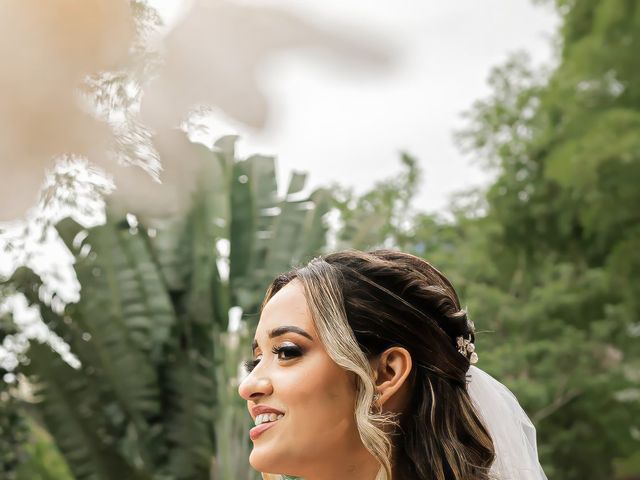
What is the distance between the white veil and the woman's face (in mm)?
374

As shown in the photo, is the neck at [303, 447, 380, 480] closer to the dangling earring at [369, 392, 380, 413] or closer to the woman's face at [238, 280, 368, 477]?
the woman's face at [238, 280, 368, 477]

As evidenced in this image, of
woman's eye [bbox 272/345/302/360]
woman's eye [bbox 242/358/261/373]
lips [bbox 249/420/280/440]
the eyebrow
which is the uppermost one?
woman's eye [bbox 242/358/261/373]

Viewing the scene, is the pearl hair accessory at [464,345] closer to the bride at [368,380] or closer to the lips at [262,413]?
the bride at [368,380]

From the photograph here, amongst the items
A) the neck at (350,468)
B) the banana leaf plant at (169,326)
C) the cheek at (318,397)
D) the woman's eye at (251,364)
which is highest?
the banana leaf plant at (169,326)

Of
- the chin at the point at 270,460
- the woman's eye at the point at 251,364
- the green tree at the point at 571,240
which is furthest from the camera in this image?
the green tree at the point at 571,240

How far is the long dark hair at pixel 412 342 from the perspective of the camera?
7.06ft

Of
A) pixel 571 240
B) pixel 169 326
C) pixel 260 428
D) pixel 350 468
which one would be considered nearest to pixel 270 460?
pixel 260 428

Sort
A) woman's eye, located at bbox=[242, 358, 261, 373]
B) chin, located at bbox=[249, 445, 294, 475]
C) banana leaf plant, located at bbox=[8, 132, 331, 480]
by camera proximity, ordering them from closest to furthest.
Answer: chin, located at bbox=[249, 445, 294, 475] < woman's eye, located at bbox=[242, 358, 261, 373] < banana leaf plant, located at bbox=[8, 132, 331, 480]

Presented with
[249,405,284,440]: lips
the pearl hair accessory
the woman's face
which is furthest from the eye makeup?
the pearl hair accessory

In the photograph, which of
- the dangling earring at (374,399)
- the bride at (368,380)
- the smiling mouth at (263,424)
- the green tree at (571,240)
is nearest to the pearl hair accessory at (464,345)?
the bride at (368,380)

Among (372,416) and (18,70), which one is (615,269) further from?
(18,70)

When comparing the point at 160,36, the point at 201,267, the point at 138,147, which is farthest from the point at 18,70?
the point at 201,267

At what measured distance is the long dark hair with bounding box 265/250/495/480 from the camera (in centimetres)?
215

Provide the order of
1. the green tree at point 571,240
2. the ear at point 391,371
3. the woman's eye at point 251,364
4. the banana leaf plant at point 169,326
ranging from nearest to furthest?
the ear at point 391,371, the woman's eye at point 251,364, the banana leaf plant at point 169,326, the green tree at point 571,240
